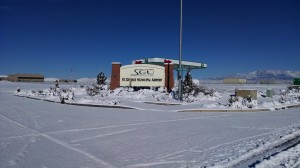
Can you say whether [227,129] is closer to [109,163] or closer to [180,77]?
[109,163]

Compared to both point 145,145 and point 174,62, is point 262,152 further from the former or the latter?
point 174,62

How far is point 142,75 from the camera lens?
115 ft

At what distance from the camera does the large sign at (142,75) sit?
113 ft

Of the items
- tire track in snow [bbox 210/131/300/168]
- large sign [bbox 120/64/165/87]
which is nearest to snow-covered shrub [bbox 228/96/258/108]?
tire track in snow [bbox 210/131/300/168]

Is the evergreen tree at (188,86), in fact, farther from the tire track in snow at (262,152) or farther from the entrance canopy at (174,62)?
the tire track in snow at (262,152)

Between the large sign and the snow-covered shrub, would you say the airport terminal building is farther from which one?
the snow-covered shrub

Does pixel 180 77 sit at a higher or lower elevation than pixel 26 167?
higher


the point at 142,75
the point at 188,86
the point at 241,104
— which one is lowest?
the point at 241,104

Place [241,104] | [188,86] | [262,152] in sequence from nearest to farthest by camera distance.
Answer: [262,152] < [241,104] < [188,86]

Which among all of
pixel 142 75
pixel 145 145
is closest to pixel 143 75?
pixel 142 75

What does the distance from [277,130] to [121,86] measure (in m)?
25.7

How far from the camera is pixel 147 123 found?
13.4 m

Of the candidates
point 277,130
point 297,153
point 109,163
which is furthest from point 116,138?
point 277,130

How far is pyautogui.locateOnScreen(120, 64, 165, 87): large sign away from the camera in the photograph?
34375mm
